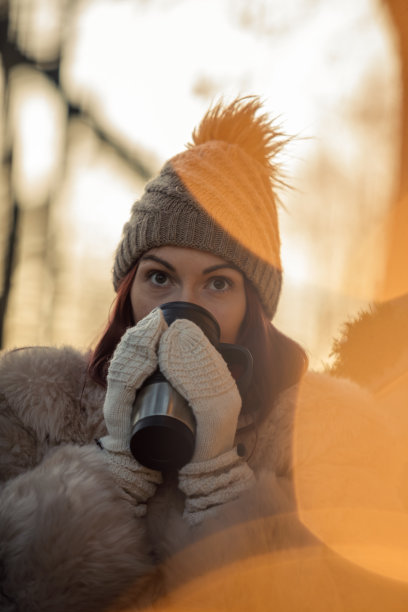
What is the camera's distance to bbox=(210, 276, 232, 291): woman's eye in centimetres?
142

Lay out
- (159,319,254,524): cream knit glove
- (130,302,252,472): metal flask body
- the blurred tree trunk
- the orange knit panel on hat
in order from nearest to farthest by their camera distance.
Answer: (130,302,252,472): metal flask body, (159,319,254,524): cream knit glove, the orange knit panel on hat, the blurred tree trunk

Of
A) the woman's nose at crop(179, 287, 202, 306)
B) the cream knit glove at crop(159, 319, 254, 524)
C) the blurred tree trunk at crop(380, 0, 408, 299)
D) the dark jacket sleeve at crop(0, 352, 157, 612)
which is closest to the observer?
the dark jacket sleeve at crop(0, 352, 157, 612)

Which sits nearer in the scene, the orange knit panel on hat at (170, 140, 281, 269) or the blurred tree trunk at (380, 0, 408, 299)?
the orange knit panel on hat at (170, 140, 281, 269)

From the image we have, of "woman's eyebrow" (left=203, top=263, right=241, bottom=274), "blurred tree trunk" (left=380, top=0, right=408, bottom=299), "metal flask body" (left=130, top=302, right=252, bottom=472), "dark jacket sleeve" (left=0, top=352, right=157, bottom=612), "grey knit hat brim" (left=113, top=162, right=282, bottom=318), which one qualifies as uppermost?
"blurred tree trunk" (left=380, top=0, right=408, bottom=299)

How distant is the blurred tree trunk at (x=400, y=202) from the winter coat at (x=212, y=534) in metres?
0.67

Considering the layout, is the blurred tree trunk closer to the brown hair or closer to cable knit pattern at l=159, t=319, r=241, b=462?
the brown hair

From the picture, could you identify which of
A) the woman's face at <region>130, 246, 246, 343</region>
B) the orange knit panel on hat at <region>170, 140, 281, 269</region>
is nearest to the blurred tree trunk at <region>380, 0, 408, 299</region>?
the orange knit panel on hat at <region>170, 140, 281, 269</region>

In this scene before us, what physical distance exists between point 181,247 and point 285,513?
705 mm

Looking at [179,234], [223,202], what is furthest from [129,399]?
[223,202]

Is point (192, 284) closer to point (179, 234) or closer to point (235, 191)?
point (179, 234)

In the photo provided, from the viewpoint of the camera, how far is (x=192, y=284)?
1.38m

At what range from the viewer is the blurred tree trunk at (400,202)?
1777 millimetres

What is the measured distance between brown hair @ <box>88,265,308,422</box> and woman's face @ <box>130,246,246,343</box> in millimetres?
40

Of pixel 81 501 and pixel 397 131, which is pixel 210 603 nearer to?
pixel 81 501
